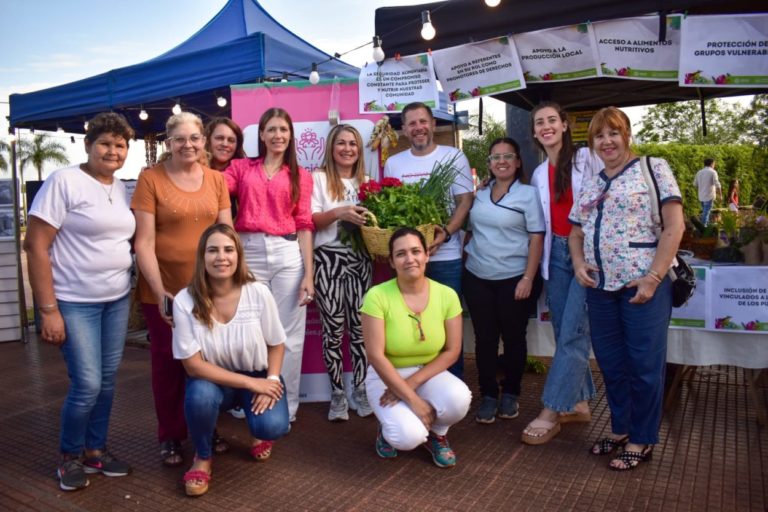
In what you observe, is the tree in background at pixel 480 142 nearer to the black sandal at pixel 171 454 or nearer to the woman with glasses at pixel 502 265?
the woman with glasses at pixel 502 265

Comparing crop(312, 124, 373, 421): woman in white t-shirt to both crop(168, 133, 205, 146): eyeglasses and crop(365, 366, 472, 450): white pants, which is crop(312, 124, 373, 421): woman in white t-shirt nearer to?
crop(365, 366, 472, 450): white pants

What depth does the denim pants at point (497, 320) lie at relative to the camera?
12.3ft

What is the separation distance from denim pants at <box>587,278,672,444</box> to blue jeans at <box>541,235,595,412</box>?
0.58 ft

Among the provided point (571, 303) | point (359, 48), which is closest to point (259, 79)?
point (359, 48)

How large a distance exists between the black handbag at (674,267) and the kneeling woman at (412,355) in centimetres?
110

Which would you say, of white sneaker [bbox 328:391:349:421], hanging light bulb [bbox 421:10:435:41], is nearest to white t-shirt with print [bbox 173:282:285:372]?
white sneaker [bbox 328:391:349:421]

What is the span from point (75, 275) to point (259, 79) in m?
4.64

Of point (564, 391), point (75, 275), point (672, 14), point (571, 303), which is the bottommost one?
point (564, 391)

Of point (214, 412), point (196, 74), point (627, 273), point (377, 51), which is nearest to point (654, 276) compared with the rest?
point (627, 273)

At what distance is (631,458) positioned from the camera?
10.3ft

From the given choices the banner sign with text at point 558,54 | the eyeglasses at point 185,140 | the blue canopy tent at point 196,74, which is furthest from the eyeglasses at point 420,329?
the blue canopy tent at point 196,74

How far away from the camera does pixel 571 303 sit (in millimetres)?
3441

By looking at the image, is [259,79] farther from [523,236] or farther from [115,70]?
[523,236]

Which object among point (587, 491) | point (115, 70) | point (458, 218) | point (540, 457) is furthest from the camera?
point (115, 70)
